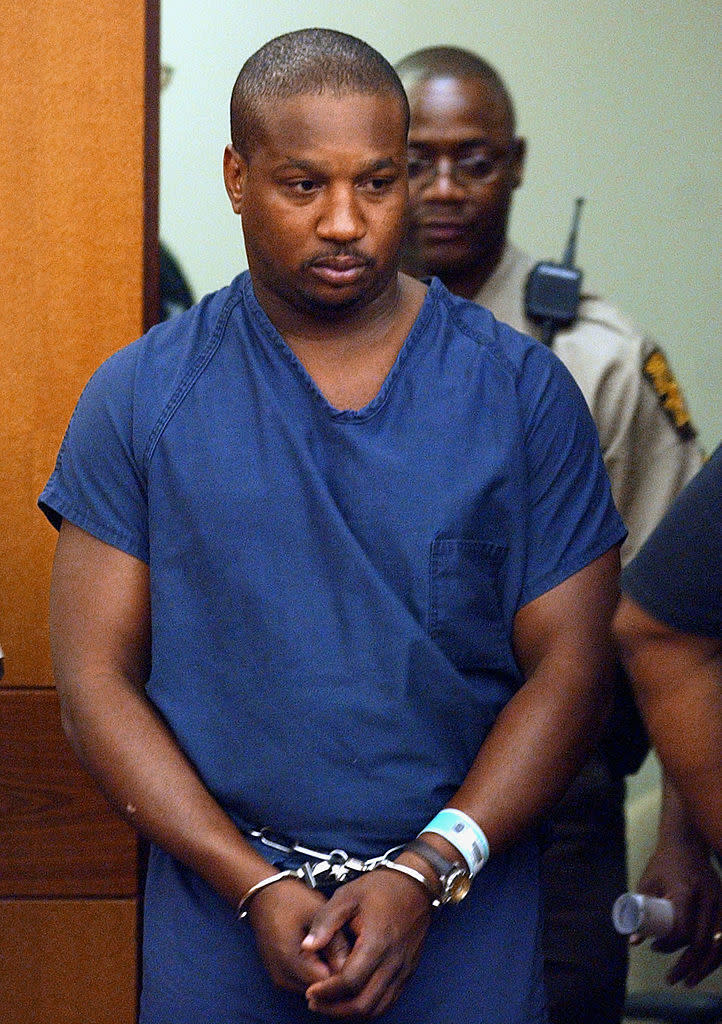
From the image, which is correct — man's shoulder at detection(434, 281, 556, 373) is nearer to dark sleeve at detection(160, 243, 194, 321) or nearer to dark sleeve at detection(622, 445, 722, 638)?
dark sleeve at detection(622, 445, 722, 638)

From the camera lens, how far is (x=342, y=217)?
5.82ft

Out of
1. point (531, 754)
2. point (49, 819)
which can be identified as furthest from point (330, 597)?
point (49, 819)

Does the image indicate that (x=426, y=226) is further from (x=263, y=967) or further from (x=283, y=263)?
(x=263, y=967)

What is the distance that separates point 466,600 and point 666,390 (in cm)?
88

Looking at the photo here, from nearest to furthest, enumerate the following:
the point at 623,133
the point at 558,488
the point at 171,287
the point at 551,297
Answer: the point at 558,488 < the point at 551,297 < the point at 171,287 < the point at 623,133

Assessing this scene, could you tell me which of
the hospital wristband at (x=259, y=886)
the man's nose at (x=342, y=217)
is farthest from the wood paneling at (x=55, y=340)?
the hospital wristband at (x=259, y=886)

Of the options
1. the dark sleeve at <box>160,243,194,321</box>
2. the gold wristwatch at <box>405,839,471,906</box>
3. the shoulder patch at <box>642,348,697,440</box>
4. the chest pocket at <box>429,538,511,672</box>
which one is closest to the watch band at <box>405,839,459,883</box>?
the gold wristwatch at <box>405,839,471,906</box>

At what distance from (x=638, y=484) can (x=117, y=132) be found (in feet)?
3.30

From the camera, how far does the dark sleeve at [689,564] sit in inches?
56.5

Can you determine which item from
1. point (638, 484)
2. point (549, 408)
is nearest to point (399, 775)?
point (549, 408)

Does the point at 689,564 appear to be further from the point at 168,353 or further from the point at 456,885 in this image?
the point at 168,353

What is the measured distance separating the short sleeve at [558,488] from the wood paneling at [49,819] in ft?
3.24

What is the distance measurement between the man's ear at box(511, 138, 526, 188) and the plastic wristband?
1.29m

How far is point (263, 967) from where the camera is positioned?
70.0 inches
